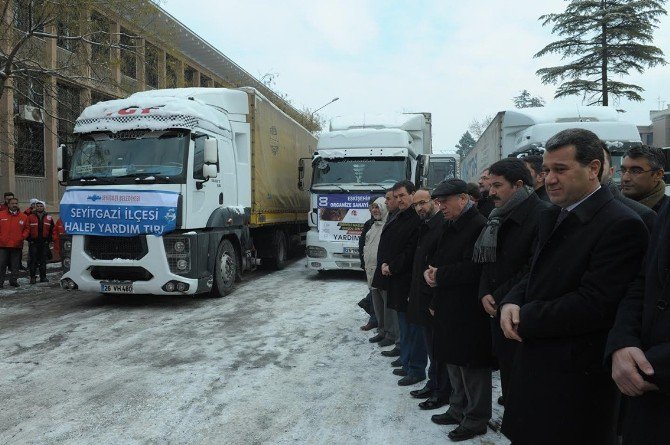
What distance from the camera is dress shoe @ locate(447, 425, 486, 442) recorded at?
3643 mm

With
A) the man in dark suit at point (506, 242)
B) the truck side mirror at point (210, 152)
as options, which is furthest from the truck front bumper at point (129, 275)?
the man in dark suit at point (506, 242)

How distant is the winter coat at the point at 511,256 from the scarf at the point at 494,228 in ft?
0.09

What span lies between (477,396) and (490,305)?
897 millimetres

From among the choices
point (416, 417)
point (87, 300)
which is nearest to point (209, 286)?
point (87, 300)

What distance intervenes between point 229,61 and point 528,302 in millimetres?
33700

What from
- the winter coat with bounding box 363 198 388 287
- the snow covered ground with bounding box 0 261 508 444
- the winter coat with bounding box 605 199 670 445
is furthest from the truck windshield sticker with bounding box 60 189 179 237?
the winter coat with bounding box 605 199 670 445

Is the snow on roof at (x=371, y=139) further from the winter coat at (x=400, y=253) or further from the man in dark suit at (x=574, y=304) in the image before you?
the man in dark suit at (x=574, y=304)

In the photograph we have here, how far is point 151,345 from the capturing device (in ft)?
20.5

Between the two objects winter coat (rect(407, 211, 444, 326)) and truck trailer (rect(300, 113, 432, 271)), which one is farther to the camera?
truck trailer (rect(300, 113, 432, 271))

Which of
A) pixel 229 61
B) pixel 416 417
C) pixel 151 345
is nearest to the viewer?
pixel 416 417

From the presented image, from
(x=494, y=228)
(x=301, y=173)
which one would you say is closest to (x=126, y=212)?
(x=301, y=173)

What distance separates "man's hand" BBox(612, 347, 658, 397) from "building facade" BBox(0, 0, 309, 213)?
38.0ft

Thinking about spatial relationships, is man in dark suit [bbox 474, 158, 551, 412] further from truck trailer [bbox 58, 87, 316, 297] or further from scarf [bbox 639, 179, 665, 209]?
truck trailer [bbox 58, 87, 316, 297]

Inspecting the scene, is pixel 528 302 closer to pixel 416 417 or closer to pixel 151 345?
pixel 416 417
